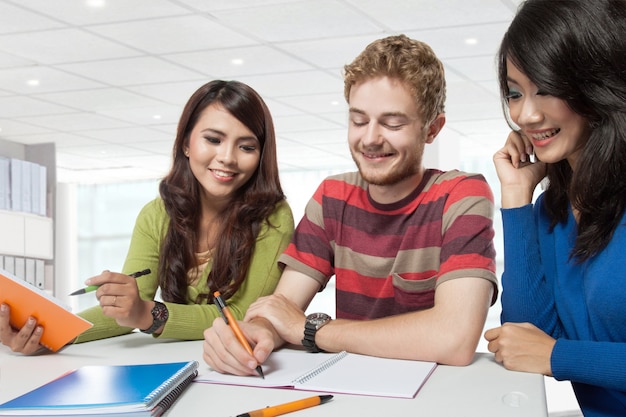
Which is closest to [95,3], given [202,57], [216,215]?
[202,57]

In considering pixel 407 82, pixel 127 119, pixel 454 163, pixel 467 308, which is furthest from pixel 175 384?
pixel 127 119

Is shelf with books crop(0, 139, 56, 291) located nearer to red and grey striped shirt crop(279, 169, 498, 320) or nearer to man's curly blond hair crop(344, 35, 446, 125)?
red and grey striped shirt crop(279, 169, 498, 320)

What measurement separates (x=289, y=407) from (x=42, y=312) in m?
0.66

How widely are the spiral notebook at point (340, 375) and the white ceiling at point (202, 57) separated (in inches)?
119

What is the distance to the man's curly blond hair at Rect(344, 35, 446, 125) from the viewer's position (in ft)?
5.50

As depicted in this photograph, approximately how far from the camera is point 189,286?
199 cm

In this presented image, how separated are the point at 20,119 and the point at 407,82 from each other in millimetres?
6841

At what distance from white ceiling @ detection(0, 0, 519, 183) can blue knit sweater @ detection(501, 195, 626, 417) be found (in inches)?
118

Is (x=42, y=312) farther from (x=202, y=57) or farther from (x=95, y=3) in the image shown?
(x=202, y=57)

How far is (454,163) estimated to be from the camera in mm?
5215

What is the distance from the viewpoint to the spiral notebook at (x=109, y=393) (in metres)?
0.97

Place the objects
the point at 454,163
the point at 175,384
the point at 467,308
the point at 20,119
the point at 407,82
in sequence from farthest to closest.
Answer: the point at 20,119
the point at 454,163
the point at 407,82
the point at 467,308
the point at 175,384

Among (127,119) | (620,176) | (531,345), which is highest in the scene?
(127,119)

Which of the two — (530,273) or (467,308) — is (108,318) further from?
(530,273)
